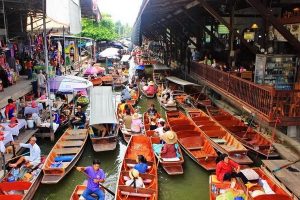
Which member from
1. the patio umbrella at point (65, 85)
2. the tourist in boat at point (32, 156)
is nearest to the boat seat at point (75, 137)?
the patio umbrella at point (65, 85)

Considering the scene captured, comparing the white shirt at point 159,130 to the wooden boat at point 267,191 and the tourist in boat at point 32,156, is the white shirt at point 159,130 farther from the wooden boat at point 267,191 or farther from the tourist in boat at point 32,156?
the tourist in boat at point 32,156

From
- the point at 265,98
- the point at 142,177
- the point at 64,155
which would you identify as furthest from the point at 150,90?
the point at 142,177

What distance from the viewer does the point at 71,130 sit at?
13.9 meters

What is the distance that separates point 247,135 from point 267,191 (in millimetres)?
→ 4416

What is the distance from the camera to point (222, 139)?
12.7 m

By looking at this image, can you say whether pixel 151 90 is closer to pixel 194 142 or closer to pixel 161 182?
pixel 194 142

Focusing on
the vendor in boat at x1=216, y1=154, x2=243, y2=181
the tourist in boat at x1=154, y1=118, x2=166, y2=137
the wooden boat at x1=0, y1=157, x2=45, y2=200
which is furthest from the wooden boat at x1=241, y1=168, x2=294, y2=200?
the wooden boat at x1=0, y1=157, x2=45, y2=200

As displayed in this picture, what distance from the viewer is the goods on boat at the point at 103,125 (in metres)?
12.9

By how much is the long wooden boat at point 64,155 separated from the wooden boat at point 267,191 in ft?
18.8

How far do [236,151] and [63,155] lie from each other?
20.0 feet

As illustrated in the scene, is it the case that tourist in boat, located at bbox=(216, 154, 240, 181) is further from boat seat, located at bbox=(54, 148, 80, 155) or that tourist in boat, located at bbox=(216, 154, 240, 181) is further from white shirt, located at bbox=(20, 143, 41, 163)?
white shirt, located at bbox=(20, 143, 41, 163)

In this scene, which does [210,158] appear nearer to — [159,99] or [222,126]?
[222,126]

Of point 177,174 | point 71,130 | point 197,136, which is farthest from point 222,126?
point 71,130

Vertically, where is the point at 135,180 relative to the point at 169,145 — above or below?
below
